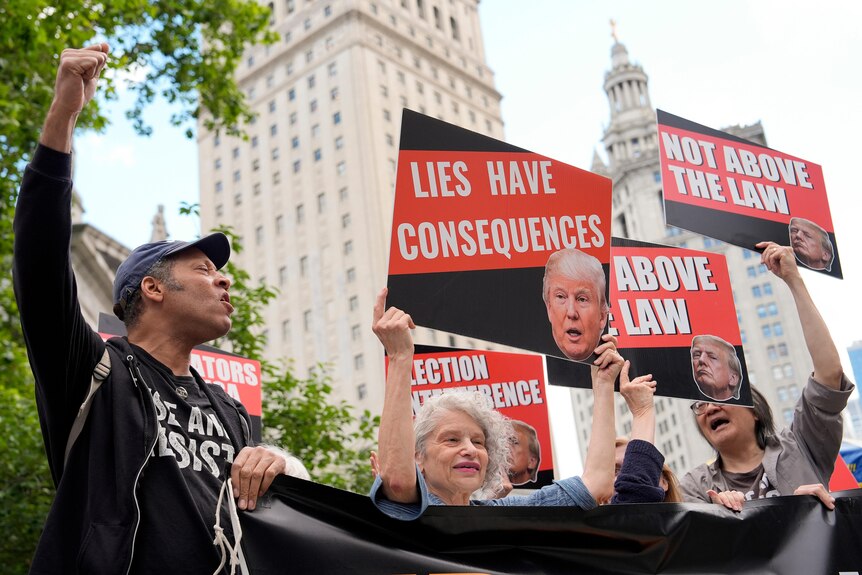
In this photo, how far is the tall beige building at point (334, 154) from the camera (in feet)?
194

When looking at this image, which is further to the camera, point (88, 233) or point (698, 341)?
point (88, 233)

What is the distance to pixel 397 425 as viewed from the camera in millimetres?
2963

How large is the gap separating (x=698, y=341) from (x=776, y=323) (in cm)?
8881

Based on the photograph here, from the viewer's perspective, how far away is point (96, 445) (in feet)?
8.55

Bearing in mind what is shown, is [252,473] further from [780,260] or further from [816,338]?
[780,260]

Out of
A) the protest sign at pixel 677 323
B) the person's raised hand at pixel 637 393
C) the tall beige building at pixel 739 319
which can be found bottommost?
the person's raised hand at pixel 637 393

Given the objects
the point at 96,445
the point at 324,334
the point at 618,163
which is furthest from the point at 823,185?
the point at 618,163

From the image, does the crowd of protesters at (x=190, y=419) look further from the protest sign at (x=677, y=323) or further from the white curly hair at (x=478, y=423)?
the protest sign at (x=677, y=323)

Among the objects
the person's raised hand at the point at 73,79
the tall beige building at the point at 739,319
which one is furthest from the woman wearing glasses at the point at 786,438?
the tall beige building at the point at 739,319

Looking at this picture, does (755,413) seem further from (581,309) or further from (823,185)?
(823,185)

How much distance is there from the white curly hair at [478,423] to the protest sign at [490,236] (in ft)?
0.83

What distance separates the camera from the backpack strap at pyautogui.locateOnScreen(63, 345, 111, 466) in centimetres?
262

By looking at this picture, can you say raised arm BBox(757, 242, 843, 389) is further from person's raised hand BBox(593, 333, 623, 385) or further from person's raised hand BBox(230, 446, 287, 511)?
person's raised hand BBox(230, 446, 287, 511)

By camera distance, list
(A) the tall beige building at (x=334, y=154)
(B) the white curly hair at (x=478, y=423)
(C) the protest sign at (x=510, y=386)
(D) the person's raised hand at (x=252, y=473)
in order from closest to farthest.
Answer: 1. (D) the person's raised hand at (x=252, y=473)
2. (B) the white curly hair at (x=478, y=423)
3. (C) the protest sign at (x=510, y=386)
4. (A) the tall beige building at (x=334, y=154)
